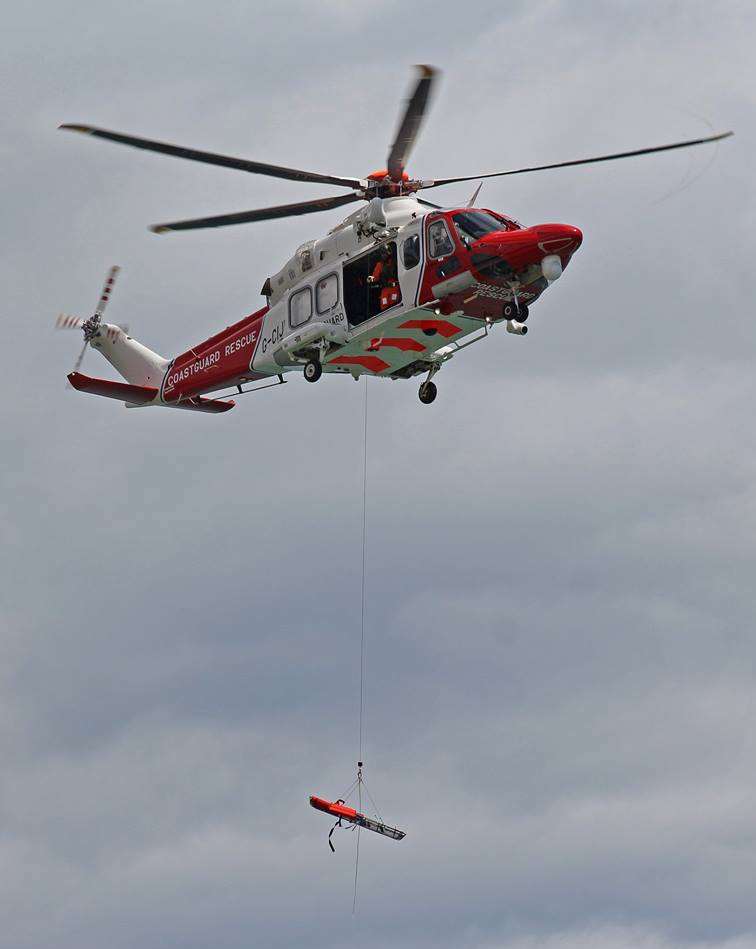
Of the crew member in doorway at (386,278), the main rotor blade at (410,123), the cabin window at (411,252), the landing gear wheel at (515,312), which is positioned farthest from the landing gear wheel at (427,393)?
the main rotor blade at (410,123)

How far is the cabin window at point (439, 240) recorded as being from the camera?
123 ft

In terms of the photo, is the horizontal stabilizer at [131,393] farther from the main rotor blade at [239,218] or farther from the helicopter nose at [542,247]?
the helicopter nose at [542,247]

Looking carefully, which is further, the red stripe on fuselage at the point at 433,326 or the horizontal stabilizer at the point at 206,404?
the horizontal stabilizer at the point at 206,404

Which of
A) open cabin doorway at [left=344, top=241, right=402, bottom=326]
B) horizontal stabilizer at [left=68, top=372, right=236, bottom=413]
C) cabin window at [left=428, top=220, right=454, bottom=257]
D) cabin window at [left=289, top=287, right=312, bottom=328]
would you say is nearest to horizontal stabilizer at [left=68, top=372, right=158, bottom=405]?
horizontal stabilizer at [left=68, top=372, right=236, bottom=413]

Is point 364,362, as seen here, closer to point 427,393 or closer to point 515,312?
point 427,393

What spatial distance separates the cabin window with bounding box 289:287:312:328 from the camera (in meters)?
40.2

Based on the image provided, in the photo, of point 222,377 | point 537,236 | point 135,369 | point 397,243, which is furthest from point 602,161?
point 135,369

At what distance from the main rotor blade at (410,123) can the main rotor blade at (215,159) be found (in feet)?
4.68

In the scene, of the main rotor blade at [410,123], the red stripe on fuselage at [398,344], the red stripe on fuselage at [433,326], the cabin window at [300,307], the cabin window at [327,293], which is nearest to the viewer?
the main rotor blade at [410,123]

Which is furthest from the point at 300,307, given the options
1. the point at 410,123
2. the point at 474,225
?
the point at 410,123

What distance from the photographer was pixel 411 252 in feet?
125

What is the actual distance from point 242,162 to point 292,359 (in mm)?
6229

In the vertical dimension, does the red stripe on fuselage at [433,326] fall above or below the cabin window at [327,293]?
below

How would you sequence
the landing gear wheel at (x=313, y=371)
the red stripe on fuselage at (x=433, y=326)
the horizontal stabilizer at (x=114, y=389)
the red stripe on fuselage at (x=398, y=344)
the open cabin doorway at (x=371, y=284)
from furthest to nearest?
the horizontal stabilizer at (x=114, y=389) → the landing gear wheel at (x=313, y=371) → the red stripe on fuselage at (x=398, y=344) → the open cabin doorway at (x=371, y=284) → the red stripe on fuselage at (x=433, y=326)
